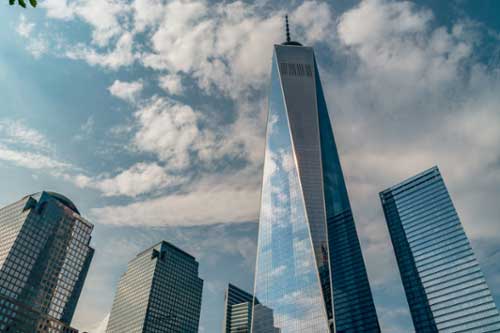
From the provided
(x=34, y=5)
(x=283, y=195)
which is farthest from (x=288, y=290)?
(x=34, y=5)

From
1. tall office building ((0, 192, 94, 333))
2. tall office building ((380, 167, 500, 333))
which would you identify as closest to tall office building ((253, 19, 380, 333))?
tall office building ((380, 167, 500, 333))

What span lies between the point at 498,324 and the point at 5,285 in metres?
189

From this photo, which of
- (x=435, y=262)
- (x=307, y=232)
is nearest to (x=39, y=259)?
(x=307, y=232)

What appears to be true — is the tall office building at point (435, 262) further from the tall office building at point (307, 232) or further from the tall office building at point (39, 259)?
the tall office building at point (39, 259)

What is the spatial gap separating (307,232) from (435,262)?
53.6 m

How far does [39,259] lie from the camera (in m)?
168

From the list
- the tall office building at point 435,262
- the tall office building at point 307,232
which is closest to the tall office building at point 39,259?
the tall office building at point 307,232

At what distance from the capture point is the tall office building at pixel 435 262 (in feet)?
433

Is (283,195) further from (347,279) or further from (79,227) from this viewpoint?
(79,227)

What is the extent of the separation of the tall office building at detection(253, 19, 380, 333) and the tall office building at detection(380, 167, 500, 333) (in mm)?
20337

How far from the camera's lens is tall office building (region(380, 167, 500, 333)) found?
433ft

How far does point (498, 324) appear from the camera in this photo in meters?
123

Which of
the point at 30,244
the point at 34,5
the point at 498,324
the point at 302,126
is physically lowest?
the point at 34,5

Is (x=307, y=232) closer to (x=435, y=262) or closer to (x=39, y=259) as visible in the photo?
(x=435, y=262)
